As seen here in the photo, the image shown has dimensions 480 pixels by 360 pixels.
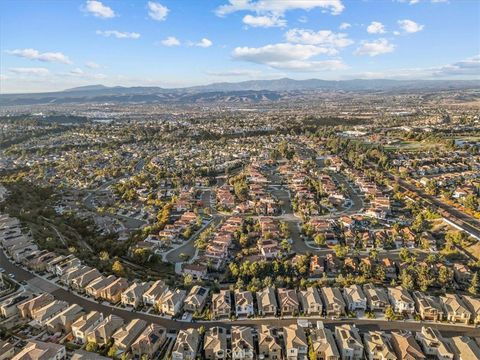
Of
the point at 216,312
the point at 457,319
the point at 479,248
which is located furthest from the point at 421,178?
the point at 216,312

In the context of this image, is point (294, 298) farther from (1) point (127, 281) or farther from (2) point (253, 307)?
(1) point (127, 281)

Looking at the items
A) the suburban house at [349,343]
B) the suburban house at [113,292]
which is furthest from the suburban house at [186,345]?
the suburban house at [349,343]

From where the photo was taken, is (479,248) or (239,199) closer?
(479,248)

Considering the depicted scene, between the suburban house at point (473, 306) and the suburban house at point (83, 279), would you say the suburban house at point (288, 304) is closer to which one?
the suburban house at point (473, 306)

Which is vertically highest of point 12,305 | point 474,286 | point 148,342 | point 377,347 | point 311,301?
point 12,305

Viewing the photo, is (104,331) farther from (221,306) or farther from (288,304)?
(288,304)

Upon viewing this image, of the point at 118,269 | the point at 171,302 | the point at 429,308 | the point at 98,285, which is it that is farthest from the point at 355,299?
the point at 98,285
